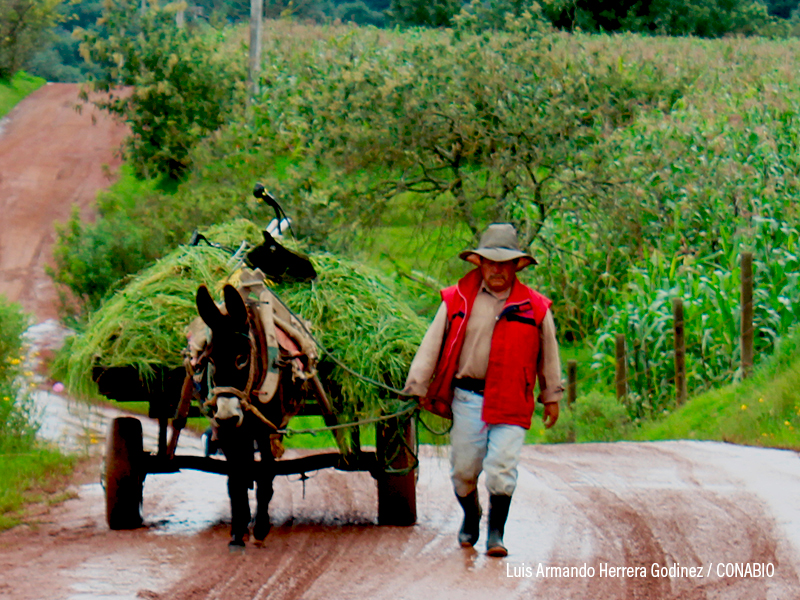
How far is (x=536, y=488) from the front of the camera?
28.7 feet

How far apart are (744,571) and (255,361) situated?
9.70ft

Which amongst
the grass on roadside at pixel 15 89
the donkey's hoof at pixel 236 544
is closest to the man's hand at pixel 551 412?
the donkey's hoof at pixel 236 544

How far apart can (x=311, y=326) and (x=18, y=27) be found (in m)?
41.0

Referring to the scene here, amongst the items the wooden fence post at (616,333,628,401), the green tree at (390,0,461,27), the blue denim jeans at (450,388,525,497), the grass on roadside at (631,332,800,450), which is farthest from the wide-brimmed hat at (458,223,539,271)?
the green tree at (390,0,461,27)

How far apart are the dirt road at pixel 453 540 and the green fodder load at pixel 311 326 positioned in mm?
720

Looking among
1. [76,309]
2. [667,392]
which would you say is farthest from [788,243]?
[76,309]

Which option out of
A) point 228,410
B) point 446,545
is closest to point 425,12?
point 446,545

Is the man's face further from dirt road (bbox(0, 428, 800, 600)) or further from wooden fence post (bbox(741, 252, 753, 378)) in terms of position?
wooden fence post (bbox(741, 252, 753, 378))

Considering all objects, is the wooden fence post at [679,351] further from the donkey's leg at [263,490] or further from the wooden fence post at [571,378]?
the donkey's leg at [263,490]

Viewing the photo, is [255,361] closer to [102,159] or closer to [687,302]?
[687,302]

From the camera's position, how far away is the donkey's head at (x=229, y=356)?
5770mm

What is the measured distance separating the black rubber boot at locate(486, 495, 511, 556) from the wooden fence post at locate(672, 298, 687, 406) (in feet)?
27.1

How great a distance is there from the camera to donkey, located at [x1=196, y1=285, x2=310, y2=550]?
580 cm

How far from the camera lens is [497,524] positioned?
20.3ft
